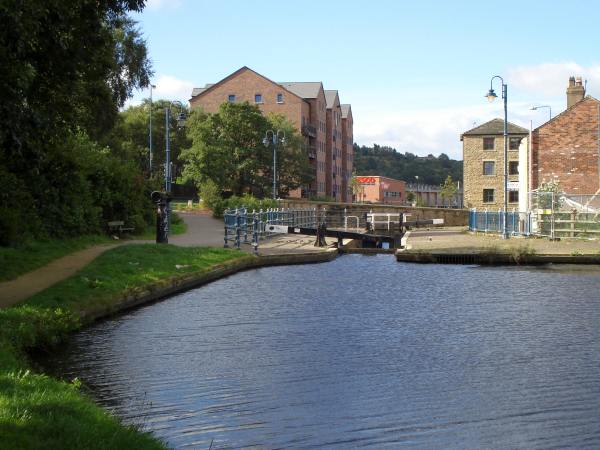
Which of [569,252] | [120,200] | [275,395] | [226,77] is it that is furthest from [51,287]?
[226,77]

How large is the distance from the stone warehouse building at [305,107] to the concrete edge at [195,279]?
156 ft

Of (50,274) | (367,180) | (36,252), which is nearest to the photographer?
(50,274)

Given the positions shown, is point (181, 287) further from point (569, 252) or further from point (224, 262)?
point (569, 252)

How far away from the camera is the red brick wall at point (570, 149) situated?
51522 mm

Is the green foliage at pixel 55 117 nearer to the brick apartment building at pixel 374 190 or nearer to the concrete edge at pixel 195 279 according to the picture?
the concrete edge at pixel 195 279

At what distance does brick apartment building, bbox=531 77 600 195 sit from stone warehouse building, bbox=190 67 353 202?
27.0 meters

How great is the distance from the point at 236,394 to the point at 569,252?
19963 millimetres

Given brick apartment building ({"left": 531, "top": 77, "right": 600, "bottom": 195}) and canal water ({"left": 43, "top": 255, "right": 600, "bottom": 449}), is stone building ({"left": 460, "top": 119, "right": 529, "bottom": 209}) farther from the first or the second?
canal water ({"left": 43, "top": 255, "right": 600, "bottom": 449})

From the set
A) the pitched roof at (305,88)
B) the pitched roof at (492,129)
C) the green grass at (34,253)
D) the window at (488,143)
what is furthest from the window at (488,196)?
the green grass at (34,253)

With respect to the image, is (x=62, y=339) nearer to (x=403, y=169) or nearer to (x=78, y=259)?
(x=78, y=259)

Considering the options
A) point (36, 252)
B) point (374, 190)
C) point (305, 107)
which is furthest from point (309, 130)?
point (36, 252)

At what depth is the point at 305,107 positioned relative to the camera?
86438 mm

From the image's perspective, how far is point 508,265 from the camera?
25.6 metres

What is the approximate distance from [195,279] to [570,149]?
3964cm
